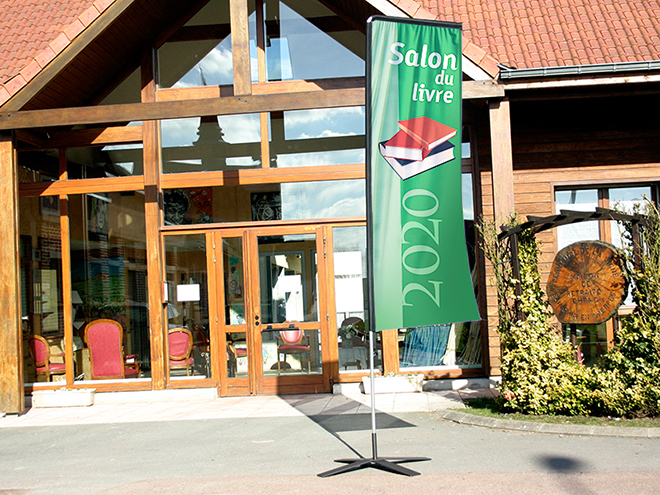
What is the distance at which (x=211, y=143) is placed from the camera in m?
9.30

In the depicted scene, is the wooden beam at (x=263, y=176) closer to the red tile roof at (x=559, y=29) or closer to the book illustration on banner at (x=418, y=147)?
the red tile roof at (x=559, y=29)

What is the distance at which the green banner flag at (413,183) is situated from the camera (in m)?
5.09

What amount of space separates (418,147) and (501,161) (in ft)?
7.96

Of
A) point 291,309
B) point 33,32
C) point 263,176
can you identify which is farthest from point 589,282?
point 33,32

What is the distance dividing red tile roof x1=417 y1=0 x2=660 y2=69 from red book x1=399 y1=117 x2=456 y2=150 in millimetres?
2660

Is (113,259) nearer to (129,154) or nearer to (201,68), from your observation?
(129,154)

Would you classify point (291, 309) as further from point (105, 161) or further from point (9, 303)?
point (9, 303)

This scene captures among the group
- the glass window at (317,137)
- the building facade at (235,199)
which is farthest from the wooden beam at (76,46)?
the glass window at (317,137)

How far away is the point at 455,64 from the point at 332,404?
444 cm

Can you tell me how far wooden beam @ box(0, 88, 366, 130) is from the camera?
740 cm

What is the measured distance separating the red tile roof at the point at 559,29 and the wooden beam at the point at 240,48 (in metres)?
2.64

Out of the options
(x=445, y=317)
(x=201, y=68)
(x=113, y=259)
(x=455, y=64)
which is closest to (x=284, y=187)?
(x=201, y=68)

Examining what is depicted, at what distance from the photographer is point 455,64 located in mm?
5891

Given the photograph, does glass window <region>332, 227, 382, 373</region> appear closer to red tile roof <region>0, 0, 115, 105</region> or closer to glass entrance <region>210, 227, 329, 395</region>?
glass entrance <region>210, 227, 329, 395</region>
